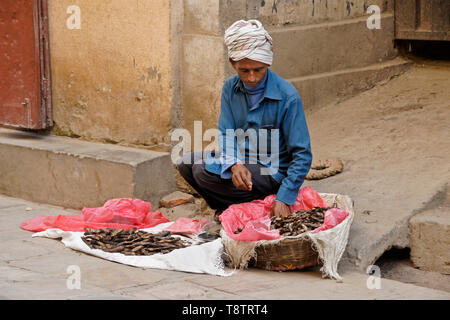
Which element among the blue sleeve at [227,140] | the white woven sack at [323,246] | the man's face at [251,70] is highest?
the man's face at [251,70]

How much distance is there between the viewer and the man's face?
4781 mm

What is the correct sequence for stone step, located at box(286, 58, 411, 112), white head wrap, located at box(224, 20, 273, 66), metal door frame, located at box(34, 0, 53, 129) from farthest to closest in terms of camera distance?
metal door frame, located at box(34, 0, 53, 129) → stone step, located at box(286, 58, 411, 112) → white head wrap, located at box(224, 20, 273, 66)

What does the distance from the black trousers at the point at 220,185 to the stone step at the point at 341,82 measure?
156cm

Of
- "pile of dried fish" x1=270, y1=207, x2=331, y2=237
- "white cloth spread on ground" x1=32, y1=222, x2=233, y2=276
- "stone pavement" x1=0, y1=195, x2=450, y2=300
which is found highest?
"pile of dried fish" x1=270, y1=207, x2=331, y2=237

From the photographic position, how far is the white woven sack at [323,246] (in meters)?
4.29

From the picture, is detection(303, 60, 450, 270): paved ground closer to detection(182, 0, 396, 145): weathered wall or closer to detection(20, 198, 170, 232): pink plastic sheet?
detection(182, 0, 396, 145): weathered wall

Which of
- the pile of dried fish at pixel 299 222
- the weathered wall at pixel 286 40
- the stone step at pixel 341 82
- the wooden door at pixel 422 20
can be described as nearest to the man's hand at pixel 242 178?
the pile of dried fish at pixel 299 222

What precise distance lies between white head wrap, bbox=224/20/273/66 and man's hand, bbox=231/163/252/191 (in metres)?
0.69

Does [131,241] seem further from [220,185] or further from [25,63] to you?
[25,63]

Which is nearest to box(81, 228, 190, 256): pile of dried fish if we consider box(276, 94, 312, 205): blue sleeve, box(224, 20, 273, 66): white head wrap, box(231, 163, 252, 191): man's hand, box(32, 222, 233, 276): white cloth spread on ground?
box(32, 222, 233, 276): white cloth spread on ground

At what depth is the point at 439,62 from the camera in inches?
289

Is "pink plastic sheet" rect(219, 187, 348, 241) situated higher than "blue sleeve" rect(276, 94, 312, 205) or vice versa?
"blue sleeve" rect(276, 94, 312, 205)

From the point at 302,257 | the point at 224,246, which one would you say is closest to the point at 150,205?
the point at 224,246

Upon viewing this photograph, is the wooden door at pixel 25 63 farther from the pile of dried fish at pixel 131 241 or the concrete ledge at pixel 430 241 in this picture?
the concrete ledge at pixel 430 241
